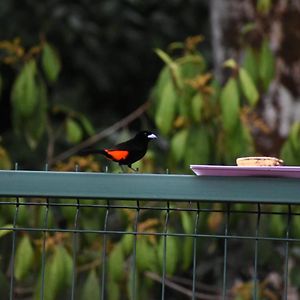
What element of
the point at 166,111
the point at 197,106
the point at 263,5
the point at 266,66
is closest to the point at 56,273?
the point at 166,111

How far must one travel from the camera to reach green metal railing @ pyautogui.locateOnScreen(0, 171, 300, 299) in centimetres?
274

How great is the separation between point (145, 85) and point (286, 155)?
17.7ft

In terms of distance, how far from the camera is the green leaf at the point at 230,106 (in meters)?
5.82

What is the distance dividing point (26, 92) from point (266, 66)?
126cm

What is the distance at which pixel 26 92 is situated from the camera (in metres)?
6.22

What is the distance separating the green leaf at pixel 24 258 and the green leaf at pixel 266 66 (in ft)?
5.27

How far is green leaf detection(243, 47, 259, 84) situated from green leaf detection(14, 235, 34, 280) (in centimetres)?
167

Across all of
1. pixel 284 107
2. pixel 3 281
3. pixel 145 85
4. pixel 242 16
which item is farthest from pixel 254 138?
pixel 145 85

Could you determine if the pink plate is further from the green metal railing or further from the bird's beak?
the bird's beak

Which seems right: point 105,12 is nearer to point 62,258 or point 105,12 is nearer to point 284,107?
point 284,107

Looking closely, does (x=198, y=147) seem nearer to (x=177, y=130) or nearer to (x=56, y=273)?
(x=177, y=130)

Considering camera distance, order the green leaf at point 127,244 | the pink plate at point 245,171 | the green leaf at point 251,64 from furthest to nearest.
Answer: the green leaf at point 251,64 < the green leaf at point 127,244 < the pink plate at point 245,171

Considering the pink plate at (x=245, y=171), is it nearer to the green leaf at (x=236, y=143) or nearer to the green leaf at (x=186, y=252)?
the green leaf at (x=186, y=252)

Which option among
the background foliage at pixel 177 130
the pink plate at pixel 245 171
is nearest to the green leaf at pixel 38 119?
the background foliage at pixel 177 130
